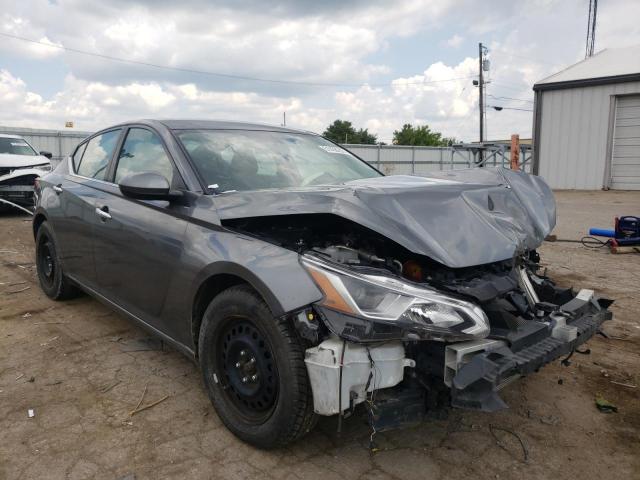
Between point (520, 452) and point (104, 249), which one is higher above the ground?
point (104, 249)

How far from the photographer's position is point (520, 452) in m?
2.52

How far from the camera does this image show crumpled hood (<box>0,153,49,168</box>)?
36.5ft

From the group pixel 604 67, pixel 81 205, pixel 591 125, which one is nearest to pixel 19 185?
pixel 81 205

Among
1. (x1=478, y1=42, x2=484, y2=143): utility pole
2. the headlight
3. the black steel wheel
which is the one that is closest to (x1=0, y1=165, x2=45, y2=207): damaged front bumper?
the black steel wheel

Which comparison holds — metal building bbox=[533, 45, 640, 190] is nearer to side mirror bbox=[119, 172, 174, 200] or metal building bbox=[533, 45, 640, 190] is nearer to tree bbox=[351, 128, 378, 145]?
side mirror bbox=[119, 172, 174, 200]

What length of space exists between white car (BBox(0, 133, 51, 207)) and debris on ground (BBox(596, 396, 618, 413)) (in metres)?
11.5

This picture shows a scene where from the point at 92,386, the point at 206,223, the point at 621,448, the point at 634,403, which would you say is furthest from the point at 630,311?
the point at 92,386

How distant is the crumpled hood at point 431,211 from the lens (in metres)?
2.27

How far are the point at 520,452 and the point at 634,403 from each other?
1.00 m

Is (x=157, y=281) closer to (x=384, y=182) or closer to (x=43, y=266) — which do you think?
(x=384, y=182)

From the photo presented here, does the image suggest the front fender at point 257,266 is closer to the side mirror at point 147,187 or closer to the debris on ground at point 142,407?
the side mirror at point 147,187

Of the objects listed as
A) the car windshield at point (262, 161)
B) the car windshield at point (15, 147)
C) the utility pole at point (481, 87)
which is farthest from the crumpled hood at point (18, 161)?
the utility pole at point (481, 87)

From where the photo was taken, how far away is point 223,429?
271cm

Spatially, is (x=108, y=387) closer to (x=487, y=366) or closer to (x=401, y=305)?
(x=401, y=305)
